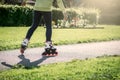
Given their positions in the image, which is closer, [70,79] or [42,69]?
[70,79]

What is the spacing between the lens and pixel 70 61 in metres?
7.68

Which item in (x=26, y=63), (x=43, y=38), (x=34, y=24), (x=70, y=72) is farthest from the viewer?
(x=43, y=38)

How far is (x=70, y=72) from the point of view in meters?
6.30

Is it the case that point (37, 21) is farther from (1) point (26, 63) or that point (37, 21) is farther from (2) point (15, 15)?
(2) point (15, 15)

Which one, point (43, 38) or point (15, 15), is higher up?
point (15, 15)

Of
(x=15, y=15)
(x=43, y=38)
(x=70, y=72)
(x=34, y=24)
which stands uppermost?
(x=34, y=24)

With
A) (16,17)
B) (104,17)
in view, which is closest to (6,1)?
(16,17)

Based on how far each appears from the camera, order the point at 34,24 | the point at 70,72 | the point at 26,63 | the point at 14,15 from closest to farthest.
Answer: the point at 70,72, the point at 26,63, the point at 34,24, the point at 14,15

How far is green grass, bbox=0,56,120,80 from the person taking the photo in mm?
5797

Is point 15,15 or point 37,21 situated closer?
point 37,21

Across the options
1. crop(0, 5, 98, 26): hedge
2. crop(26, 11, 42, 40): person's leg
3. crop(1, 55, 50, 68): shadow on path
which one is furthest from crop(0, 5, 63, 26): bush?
crop(1, 55, 50, 68): shadow on path

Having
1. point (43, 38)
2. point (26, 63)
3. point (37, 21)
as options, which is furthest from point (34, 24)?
point (43, 38)

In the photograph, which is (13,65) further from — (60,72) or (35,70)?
(60,72)

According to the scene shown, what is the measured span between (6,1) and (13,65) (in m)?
34.7
